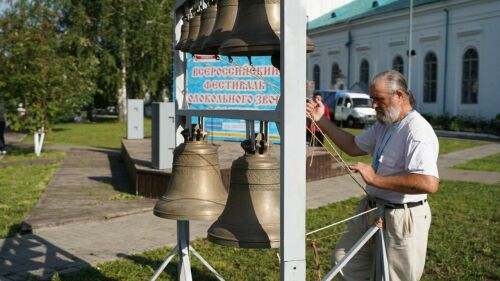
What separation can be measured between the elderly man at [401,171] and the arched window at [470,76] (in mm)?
31056

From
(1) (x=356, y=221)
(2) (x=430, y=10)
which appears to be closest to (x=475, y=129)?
(2) (x=430, y=10)

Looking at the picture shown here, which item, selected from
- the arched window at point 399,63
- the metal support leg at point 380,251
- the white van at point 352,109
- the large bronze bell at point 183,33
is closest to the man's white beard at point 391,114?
the metal support leg at point 380,251

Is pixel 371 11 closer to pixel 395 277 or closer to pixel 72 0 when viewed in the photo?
pixel 72 0

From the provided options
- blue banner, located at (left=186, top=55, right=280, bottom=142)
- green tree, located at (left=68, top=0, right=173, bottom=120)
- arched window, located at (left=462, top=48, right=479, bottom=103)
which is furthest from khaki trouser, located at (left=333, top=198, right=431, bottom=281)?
green tree, located at (left=68, top=0, right=173, bottom=120)

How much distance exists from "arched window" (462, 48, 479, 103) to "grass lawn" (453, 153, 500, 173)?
55.4ft

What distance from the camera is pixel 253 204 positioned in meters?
3.18

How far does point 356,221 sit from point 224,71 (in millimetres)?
12243

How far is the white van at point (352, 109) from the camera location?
104 feet

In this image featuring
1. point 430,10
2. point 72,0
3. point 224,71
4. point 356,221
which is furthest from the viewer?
point 72,0

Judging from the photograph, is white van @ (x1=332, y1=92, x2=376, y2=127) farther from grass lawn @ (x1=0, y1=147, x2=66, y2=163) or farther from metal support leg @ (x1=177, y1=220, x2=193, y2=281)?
metal support leg @ (x1=177, y1=220, x2=193, y2=281)

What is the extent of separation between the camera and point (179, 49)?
420 centimetres

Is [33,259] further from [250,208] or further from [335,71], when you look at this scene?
[335,71]

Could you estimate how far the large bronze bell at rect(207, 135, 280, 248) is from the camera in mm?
3096

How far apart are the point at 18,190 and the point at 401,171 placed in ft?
29.9
